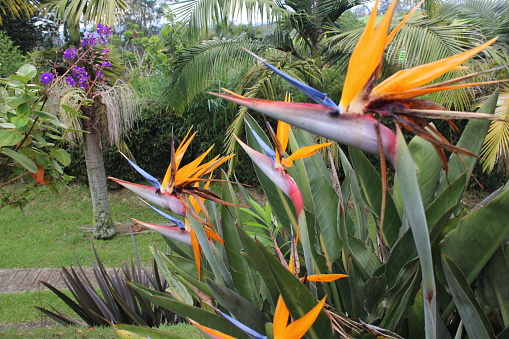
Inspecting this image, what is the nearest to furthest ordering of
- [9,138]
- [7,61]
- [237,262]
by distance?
1. [237,262]
2. [9,138]
3. [7,61]

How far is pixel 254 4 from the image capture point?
5305mm

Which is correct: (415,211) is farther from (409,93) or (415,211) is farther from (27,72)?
(27,72)

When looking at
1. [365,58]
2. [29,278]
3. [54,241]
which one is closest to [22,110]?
[365,58]

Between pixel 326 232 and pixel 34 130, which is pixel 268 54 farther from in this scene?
pixel 326 232

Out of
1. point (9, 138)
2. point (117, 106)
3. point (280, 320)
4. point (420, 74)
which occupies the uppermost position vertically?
point (420, 74)

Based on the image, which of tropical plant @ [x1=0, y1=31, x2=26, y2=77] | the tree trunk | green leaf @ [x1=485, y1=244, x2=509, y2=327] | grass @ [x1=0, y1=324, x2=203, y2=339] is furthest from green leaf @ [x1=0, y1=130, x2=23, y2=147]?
tropical plant @ [x1=0, y1=31, x2=26, y2=77]

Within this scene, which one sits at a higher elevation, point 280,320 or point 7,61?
point 7,61

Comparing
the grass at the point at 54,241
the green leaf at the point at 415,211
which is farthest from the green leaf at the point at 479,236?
the grass at the point at 54,241

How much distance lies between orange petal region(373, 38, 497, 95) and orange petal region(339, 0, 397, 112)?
3 cm

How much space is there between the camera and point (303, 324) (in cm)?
74

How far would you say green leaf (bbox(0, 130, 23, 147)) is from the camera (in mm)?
1539

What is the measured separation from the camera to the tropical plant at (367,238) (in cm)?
58

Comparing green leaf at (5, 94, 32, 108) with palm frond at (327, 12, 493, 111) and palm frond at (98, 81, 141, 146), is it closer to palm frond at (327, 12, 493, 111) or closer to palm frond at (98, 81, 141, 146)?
palm frond at (327, 12, 493, 111)

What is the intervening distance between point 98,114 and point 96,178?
0.93m
